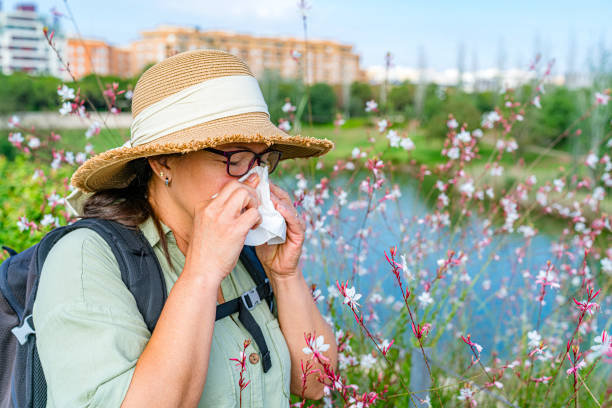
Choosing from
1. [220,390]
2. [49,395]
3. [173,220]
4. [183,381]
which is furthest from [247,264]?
[49,395]

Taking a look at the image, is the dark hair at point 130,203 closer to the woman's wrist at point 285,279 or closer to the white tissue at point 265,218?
the white tissue at point 265,218

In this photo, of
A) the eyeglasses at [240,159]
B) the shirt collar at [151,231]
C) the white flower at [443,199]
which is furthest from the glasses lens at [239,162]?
the white flower at [443,199]

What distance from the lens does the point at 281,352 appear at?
1605 mm

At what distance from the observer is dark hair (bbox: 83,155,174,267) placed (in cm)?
145

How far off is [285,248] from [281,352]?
13.3 inches

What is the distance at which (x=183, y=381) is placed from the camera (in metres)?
1.11

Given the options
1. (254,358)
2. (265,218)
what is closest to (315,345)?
(254,358)

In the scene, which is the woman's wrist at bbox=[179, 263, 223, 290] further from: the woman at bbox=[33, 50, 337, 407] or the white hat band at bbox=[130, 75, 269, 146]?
the white hat band at bbox=[130, 75, 269, 146]

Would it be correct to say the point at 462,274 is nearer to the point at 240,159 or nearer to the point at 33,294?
the point at 240,159

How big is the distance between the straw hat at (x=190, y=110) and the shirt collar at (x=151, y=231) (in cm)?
19

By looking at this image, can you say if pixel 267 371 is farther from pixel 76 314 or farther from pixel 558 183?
pixel 558 183

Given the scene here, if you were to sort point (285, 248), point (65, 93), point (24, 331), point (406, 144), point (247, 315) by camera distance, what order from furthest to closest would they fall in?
point (406, 144) < point (65, 93) < point (285, 248) < point (247, 315) < point (24, 331)

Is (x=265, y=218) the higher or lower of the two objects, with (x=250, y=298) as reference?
higher

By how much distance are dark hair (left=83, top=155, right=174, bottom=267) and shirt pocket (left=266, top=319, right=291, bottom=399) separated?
42cm
